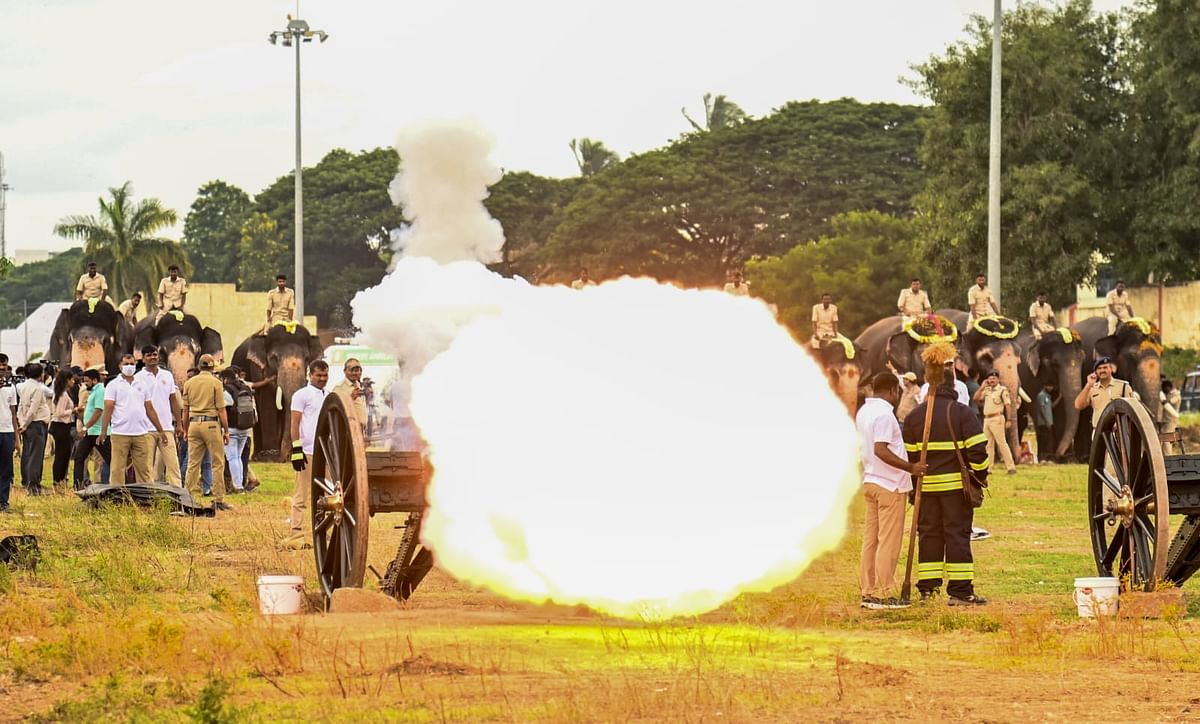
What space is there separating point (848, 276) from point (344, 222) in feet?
68.9

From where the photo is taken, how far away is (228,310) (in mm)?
71750

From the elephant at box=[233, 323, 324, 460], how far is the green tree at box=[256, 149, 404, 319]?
33071 mm

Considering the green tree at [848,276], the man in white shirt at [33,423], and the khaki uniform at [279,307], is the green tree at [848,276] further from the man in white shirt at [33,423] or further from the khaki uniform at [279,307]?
the man in white shirt at [33,423]

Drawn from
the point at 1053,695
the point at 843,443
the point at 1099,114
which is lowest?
the point at 1053,695

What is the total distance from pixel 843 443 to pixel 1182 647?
9.15 feet

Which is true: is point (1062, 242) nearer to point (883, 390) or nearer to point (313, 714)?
point (883, 390)

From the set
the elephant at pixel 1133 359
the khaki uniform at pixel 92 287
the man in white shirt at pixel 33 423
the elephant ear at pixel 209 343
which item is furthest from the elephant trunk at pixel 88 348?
the elephant at pixel 1133 359

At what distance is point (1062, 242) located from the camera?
47.5m

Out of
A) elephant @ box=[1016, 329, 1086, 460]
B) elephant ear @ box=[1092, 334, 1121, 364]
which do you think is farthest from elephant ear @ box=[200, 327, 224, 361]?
elephant ear @ box=[1092, 334, 1121, 364]

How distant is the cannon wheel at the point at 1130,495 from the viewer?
42.4ft

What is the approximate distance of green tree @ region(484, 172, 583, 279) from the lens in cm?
6912

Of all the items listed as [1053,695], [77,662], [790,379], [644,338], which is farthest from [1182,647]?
[77,662]

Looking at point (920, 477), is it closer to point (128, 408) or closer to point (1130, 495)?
point (1130, 495)

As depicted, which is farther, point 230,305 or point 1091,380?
point 230,305
